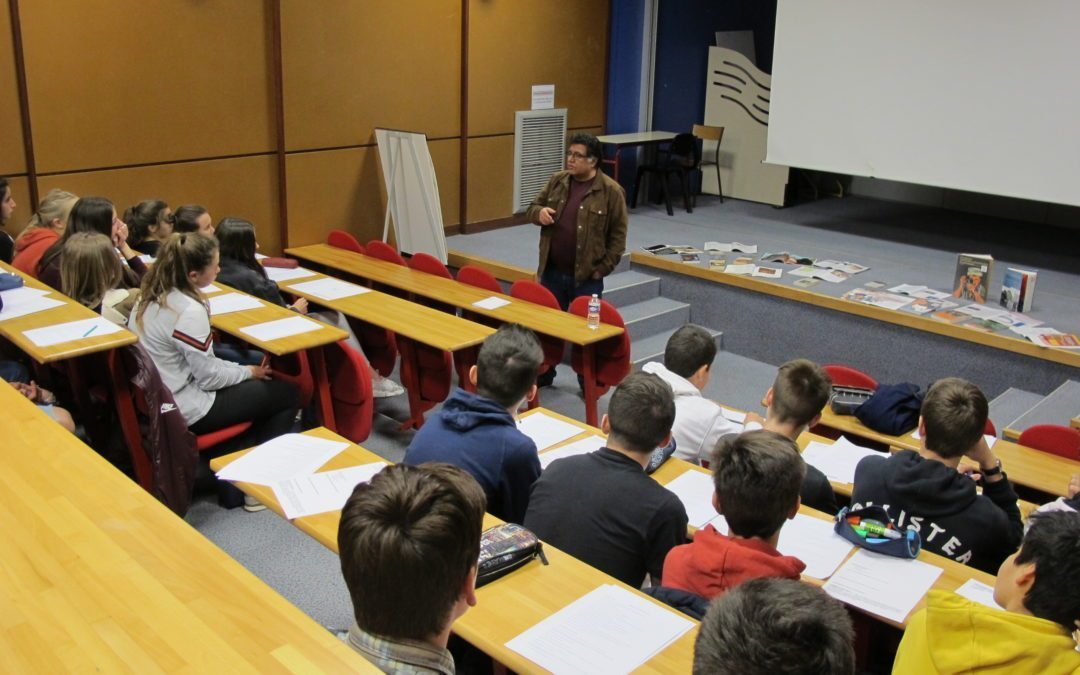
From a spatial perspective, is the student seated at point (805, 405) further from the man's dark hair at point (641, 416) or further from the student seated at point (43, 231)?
the student seated at point (43, 231)

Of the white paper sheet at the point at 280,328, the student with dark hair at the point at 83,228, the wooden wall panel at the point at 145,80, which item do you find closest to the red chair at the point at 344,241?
the wooden wall panel at the point at 145,80

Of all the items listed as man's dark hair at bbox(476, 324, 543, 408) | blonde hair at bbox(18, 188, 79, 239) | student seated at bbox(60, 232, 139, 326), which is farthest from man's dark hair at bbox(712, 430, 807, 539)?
blonde hair at bbox(18, 188, 79, 239)

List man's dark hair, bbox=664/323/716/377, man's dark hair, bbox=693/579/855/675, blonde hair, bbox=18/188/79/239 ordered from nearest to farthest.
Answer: man's dark hair, bbox=693/579/855/675 → man's dark hair, bbox=664/323/716/377 → blonde hair, bbox=18/188/79/239

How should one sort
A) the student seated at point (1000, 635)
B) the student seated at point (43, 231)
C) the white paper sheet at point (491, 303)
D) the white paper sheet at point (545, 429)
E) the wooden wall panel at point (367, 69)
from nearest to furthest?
the student seated at point (1000, 635)
the white paper sheet at point (545, 429)
the student seated at point (43, 231)
the white paper sheet at point (491, 303)
the wooden wall panel at point (367, 69)

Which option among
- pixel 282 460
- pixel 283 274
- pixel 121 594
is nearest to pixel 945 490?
pixel 282 460

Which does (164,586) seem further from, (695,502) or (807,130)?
(807,130)

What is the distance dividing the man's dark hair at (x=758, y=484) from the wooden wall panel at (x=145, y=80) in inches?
199

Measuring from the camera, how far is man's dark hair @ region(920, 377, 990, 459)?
2762mm

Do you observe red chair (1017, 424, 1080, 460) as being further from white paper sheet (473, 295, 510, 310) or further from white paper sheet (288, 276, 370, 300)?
white paper sheet (288, 276, 370, 300)

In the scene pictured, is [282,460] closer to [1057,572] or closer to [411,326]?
[411,326]

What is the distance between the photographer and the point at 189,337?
12.4ft

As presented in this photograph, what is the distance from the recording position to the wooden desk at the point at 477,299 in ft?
15.9

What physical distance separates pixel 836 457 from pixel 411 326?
2.22 metres

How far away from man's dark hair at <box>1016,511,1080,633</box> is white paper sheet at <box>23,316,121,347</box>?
3228 mm
